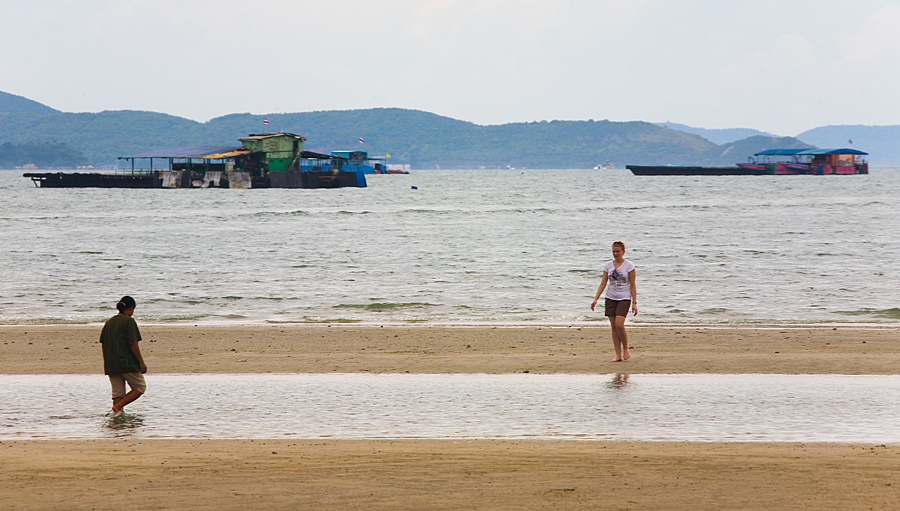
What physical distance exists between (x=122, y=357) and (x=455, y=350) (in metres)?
5.52

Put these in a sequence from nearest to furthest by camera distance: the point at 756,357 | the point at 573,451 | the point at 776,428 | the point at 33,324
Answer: the point at 573,451
the point at 776,428
the point at 756,357
the point at 33,324

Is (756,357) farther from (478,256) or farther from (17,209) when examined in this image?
(17,209)

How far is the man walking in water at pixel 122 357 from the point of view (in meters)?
8.73

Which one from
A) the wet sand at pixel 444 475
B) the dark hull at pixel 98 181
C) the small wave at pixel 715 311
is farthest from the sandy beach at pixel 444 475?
the dark hull at pixel 98 181

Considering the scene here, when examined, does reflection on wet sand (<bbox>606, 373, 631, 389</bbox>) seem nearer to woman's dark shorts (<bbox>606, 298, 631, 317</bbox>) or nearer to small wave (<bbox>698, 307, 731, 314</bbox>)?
woman's dark shorts (<bbox>606, 298, 631, 317</bbox>)

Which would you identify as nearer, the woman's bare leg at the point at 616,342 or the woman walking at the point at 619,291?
the woman walking at the point at 619,291

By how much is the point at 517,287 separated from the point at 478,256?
10.1 meters

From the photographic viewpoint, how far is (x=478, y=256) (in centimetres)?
3362

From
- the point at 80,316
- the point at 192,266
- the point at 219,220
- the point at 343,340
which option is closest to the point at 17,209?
the point at 219,220

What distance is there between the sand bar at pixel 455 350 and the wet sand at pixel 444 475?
400 centimetres

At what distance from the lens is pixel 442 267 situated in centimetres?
2936

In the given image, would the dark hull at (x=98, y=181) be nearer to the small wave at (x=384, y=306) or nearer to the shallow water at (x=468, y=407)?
the small wave at (x=384, y=306)

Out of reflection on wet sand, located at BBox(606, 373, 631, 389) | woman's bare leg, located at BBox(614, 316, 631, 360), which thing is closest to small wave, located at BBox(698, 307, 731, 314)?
woman's bare leg, located at BBox(614, 316, 631, 360)

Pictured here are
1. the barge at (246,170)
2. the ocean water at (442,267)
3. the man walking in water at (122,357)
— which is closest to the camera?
the man walking in water at (122,357)
